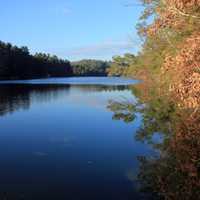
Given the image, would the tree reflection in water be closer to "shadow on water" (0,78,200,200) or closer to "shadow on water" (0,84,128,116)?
"shadow on water" (0,78,200,200)

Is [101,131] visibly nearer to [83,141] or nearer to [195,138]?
[83,141]

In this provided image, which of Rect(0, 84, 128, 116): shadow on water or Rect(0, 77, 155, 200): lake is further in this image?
Rect(0, 84, 128, 116): shadow on water

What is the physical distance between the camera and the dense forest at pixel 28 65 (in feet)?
352

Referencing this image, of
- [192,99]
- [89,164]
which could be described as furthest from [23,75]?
[192,99]

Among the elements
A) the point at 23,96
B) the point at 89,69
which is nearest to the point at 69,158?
the point at 23,96

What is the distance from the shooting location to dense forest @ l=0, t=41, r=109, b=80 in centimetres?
10719

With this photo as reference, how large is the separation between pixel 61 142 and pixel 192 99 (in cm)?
1250

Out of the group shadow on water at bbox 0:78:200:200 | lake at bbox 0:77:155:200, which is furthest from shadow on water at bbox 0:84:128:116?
shadow on water at bbox 0:78:200:200

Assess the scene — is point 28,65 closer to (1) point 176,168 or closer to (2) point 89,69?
(2) point 89,69

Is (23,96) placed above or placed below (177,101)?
below

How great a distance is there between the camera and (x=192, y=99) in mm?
5504

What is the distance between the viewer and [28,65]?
393ft

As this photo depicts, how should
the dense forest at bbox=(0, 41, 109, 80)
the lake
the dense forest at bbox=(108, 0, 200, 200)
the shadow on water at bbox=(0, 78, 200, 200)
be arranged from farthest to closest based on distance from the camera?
the dense forest at bbox=(0, 41, 109, 80)
the lake
the shadow on water at bbox=(0, 78, 200, 200)
the dense forest at bbox=(108, 0, 200, 200)

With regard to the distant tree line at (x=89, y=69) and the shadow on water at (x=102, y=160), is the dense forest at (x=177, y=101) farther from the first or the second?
the distant tree line at (x=89, y=69)
